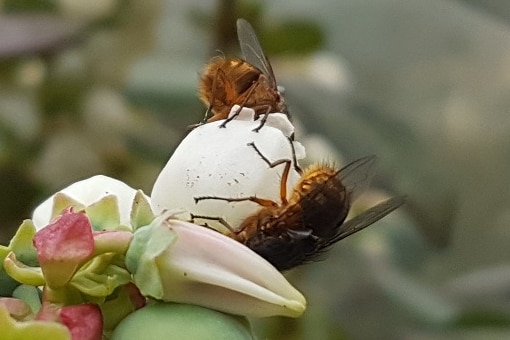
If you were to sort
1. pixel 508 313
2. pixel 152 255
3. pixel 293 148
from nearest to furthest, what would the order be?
pixel 152 255 < pixel 293 148 < pixel 508 313

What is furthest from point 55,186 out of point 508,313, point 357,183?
point 357,183

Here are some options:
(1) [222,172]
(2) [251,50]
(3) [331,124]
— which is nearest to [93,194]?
(1) [222,172]

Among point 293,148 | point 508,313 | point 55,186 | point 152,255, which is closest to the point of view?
point 152,255

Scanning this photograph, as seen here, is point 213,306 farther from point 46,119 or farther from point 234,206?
point 46,119

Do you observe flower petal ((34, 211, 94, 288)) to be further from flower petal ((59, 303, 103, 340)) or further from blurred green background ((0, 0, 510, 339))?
blurred green background ((0, 0, 510, 339))

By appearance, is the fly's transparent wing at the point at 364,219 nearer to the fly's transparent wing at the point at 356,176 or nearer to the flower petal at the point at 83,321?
the fly's transparent wing at the point at 356,176

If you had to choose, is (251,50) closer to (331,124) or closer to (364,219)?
(364,219)
